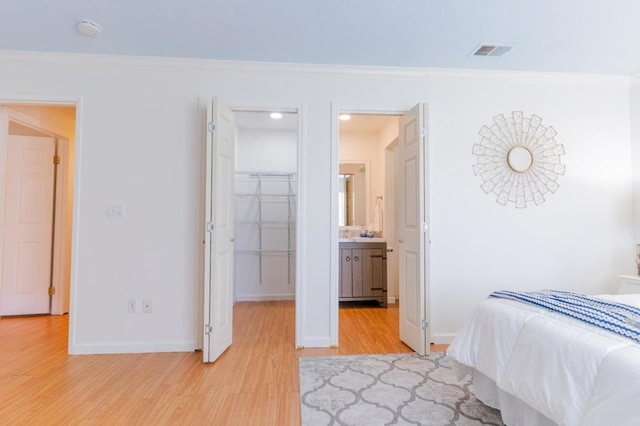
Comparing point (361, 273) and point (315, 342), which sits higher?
point (361, 273)

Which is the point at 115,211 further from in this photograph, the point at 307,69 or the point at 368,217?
the point at 368,217

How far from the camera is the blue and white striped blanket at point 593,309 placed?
1.27 meters

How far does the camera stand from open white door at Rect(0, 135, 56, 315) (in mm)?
3672

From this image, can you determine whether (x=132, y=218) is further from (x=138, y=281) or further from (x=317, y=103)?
(x=317, y=103)

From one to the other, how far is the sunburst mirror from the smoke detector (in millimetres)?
3138

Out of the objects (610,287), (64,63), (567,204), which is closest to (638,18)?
(567,204)

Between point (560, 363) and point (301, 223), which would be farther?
point (301, 223)

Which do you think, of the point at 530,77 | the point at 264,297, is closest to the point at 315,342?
the point at 264,297

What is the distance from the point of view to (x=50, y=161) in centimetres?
384

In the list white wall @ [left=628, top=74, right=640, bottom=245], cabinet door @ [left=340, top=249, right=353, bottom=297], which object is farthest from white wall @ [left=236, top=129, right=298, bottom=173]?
white wall @ [left=628, top=74, right=640, bottom=245]

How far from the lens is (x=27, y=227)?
373 centimetres

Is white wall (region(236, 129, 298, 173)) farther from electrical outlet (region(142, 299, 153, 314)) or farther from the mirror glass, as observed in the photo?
the mirror glass

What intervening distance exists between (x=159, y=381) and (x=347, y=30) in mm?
2757

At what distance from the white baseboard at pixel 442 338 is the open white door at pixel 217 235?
1.80m
